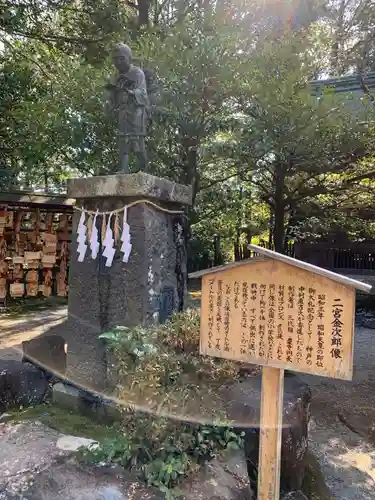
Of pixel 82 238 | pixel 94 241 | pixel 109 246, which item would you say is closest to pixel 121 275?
pixel 109 246

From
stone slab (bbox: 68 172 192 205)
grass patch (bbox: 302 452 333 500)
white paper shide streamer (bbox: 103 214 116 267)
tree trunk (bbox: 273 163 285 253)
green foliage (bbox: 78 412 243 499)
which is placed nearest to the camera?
green foliage (bbox: 78 412 243 499)

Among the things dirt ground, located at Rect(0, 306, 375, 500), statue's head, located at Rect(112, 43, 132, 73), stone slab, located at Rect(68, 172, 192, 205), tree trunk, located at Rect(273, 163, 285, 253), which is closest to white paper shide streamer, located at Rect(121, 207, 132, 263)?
stone slab, located at Rect(68, 172, 192, 205)

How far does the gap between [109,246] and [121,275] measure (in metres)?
0.29

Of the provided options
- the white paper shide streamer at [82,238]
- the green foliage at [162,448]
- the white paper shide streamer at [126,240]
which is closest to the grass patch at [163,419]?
the green foliage at [162,448]

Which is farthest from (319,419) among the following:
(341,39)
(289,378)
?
(341,39)

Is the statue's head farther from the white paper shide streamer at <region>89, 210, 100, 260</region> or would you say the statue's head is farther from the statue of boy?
the white paper shide streamer at <region>89, 210, 100, 260</region>

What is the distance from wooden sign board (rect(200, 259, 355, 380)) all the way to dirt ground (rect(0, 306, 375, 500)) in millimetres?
1996

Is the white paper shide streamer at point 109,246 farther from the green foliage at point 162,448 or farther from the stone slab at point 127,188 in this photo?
the green foliage at point 162,448

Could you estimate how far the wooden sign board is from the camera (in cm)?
219

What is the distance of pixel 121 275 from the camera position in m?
3.76

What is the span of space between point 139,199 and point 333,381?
461 cm

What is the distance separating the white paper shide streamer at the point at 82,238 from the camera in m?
3.98

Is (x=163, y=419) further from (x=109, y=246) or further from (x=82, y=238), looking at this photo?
(x=82, y=238)

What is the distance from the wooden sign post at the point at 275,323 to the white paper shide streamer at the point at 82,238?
5.48 feet
